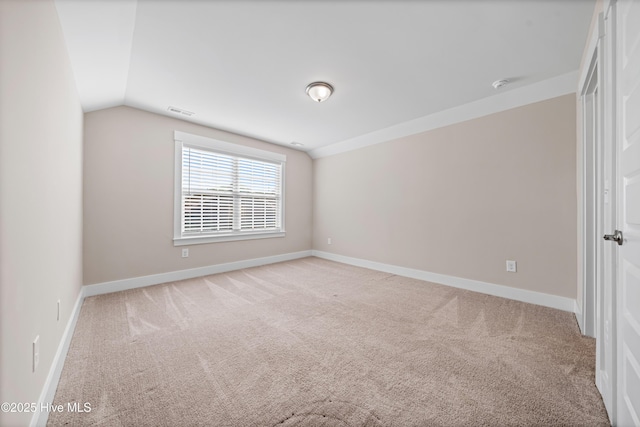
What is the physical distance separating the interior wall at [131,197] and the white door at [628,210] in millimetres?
4176

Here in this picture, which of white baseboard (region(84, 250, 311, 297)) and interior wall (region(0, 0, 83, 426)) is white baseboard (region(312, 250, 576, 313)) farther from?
interior wall (region(0, 0, 83, 426))

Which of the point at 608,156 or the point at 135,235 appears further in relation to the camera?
the point at 135,235

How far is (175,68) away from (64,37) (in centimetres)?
74

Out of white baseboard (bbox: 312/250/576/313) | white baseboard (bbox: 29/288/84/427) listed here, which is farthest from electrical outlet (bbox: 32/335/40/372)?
white baseboard (bbox: 312/250/576/313)

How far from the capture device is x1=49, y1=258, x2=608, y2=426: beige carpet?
1.25 meters

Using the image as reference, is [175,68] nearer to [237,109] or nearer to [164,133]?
[237,109]

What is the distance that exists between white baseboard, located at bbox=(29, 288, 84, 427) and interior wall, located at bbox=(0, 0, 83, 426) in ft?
0.16

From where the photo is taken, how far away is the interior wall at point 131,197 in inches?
116

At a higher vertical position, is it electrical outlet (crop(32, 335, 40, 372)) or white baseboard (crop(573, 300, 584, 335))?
electrical outlet (crop(32, 335, 40, 372))

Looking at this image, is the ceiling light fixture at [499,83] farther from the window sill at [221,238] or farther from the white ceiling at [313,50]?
the window sill at [221,238]

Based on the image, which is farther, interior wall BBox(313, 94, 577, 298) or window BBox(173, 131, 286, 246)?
window BBox(173, 131, 286, 246)

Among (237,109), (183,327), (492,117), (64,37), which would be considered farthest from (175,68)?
(492,117)

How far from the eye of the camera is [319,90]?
8.71 ft

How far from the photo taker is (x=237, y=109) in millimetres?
3246
